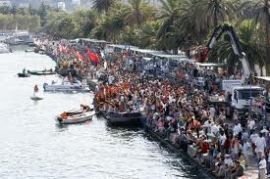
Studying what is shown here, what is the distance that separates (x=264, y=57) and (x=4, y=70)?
85.3 metres

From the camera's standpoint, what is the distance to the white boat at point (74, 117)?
69.6 meters

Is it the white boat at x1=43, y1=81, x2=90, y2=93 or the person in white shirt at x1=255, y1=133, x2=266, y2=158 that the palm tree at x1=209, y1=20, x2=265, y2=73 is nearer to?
the person in white shirt at x1=255, y1=133, x2=266, y2=158

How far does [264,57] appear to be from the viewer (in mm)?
71250

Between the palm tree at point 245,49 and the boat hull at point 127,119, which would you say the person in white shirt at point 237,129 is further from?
the palm tree at point 245,49

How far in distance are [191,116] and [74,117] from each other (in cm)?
1958

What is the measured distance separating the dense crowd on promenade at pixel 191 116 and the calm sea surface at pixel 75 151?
1.67 m

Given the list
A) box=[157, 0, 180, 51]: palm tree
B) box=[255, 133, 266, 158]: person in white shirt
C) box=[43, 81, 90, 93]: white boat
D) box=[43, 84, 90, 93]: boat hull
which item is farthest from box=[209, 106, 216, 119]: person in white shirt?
box=[43, 81, 90, 93]: white boat

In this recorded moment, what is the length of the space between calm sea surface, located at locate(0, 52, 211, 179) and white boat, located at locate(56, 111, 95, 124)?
31.4 inches

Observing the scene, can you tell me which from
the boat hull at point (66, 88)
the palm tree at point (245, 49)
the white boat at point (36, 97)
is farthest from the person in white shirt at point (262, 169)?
the boat hull at point (66, 88)

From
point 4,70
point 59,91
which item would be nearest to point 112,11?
point 4,70

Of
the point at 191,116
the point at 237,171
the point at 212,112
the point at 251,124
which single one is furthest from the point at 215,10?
the point at 237,171

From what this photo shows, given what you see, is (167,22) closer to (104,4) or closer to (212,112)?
(212,112)

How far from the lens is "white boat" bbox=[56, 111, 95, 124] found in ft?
228

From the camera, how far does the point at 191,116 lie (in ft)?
175
